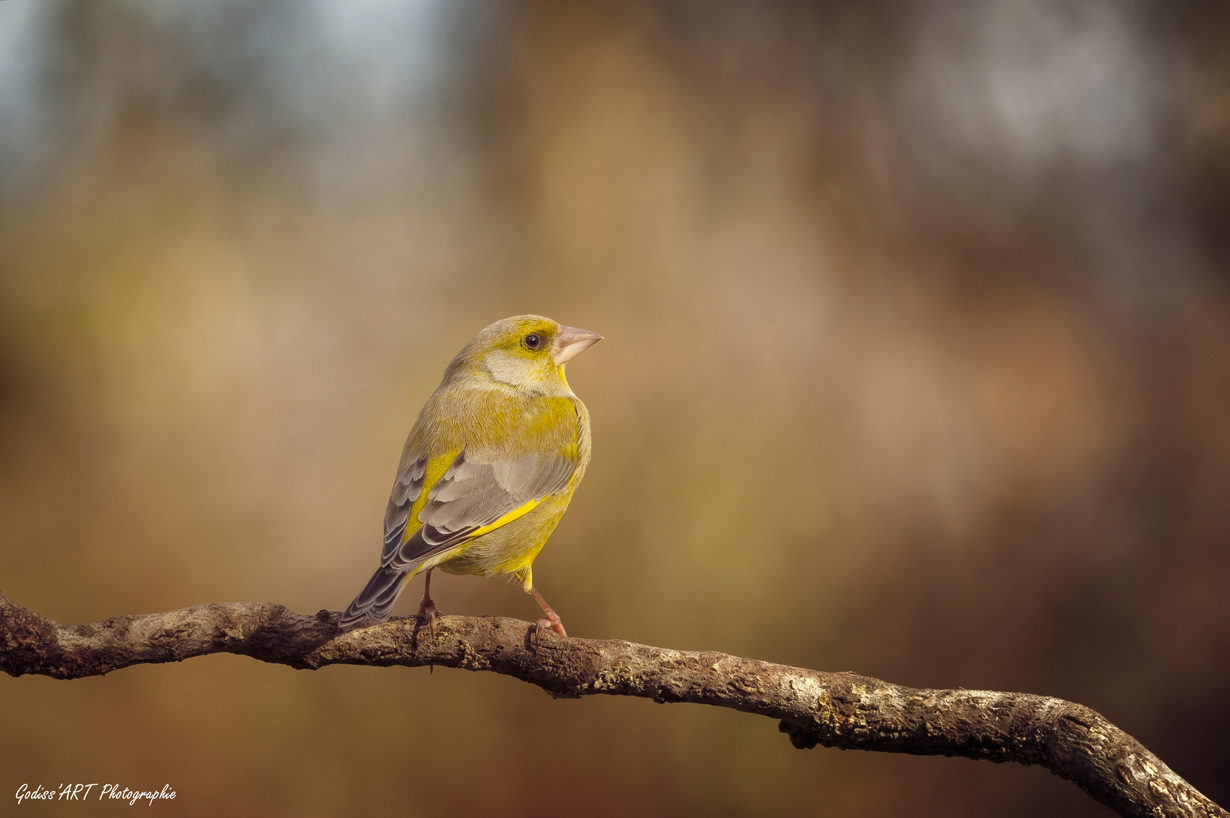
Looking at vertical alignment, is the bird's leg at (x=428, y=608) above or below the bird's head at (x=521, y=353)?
below

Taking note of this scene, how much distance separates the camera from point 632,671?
205 centimetres

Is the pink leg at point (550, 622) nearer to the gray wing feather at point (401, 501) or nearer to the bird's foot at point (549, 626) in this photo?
the bird's foot at point (549, 626)

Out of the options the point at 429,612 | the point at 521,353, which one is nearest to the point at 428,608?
the point at 429,612

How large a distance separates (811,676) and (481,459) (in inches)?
39.0

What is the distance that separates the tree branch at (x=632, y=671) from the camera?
1.85 metres

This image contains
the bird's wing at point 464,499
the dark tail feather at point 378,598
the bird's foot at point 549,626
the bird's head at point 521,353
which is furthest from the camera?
the bird's head at point 521,353

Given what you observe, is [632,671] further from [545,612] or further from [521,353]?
[521,353]

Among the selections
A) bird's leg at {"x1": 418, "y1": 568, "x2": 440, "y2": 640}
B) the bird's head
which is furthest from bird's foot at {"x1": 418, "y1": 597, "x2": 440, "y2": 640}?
the bird's head

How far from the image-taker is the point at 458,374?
251 centimetres

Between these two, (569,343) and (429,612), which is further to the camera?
(569,343)

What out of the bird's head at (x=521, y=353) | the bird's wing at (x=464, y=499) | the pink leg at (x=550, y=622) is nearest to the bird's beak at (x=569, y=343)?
the bird's head at (x=521, y=353)

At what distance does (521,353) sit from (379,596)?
36.9 inches

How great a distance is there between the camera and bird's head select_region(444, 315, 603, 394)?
2.51 m

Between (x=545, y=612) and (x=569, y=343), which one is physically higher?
(x=569, y=343)
